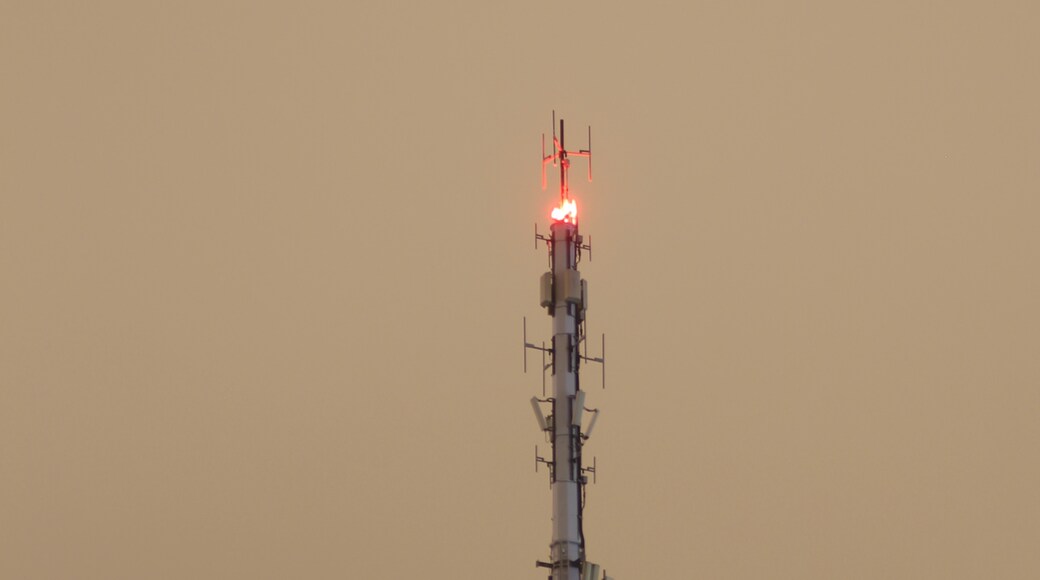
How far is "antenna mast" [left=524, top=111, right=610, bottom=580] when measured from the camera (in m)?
71.2

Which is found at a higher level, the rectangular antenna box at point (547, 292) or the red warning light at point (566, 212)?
the red warning light at point (566, 212)

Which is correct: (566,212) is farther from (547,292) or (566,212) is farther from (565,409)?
(565,409)

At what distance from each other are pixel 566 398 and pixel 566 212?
6.17 m

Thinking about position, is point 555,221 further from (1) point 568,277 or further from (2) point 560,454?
(2) point 560,454

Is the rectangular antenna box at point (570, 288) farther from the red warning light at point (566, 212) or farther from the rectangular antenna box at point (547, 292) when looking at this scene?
the red warning light at point (566, 212)

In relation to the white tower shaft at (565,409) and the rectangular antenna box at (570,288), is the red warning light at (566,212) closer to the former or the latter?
the white tower shaft at (565,409)

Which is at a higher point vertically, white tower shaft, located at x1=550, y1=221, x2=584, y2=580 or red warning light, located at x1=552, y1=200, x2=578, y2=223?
red warning light, located at x1=552, y1=200, x2=578, y2=223

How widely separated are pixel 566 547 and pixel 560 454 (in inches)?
110

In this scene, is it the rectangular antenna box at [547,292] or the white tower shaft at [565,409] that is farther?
the rectangular antenna box at [547,292]

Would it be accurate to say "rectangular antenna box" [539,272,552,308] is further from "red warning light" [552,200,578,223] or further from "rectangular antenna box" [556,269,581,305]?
"red warning light" [552,200,578,223]

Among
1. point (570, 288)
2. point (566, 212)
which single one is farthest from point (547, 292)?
point (566, 212)

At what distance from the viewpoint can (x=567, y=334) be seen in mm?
73312

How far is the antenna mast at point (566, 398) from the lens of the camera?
71.2 m

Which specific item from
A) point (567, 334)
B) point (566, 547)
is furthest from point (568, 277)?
point (566, 547)
